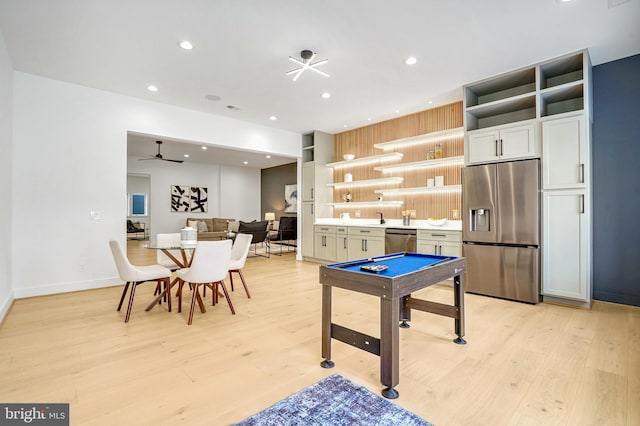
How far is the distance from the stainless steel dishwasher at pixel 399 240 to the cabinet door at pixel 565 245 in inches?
71.2

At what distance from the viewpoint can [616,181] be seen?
154 inches

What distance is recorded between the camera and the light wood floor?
72.0 inches

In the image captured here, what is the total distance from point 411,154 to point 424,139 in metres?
0.39

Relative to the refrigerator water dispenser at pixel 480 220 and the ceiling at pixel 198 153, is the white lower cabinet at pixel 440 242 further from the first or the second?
the ceiling at pixel 198 153

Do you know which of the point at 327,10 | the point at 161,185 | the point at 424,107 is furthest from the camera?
the point at 161,185

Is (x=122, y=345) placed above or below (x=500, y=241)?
below

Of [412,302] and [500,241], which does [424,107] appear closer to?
[500,241]

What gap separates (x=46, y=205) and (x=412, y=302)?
499 cm

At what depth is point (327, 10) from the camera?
289cm

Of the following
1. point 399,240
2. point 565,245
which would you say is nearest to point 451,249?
point 399,240

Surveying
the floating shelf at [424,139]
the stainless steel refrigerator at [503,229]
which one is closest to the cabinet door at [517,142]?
the stainless steel refrigerator at [503,229]

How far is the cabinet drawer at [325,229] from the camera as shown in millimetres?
6680

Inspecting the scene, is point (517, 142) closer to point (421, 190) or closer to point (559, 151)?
point (559, 151)

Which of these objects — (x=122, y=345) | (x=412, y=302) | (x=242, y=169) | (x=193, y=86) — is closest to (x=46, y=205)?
(x=193, y=86)
